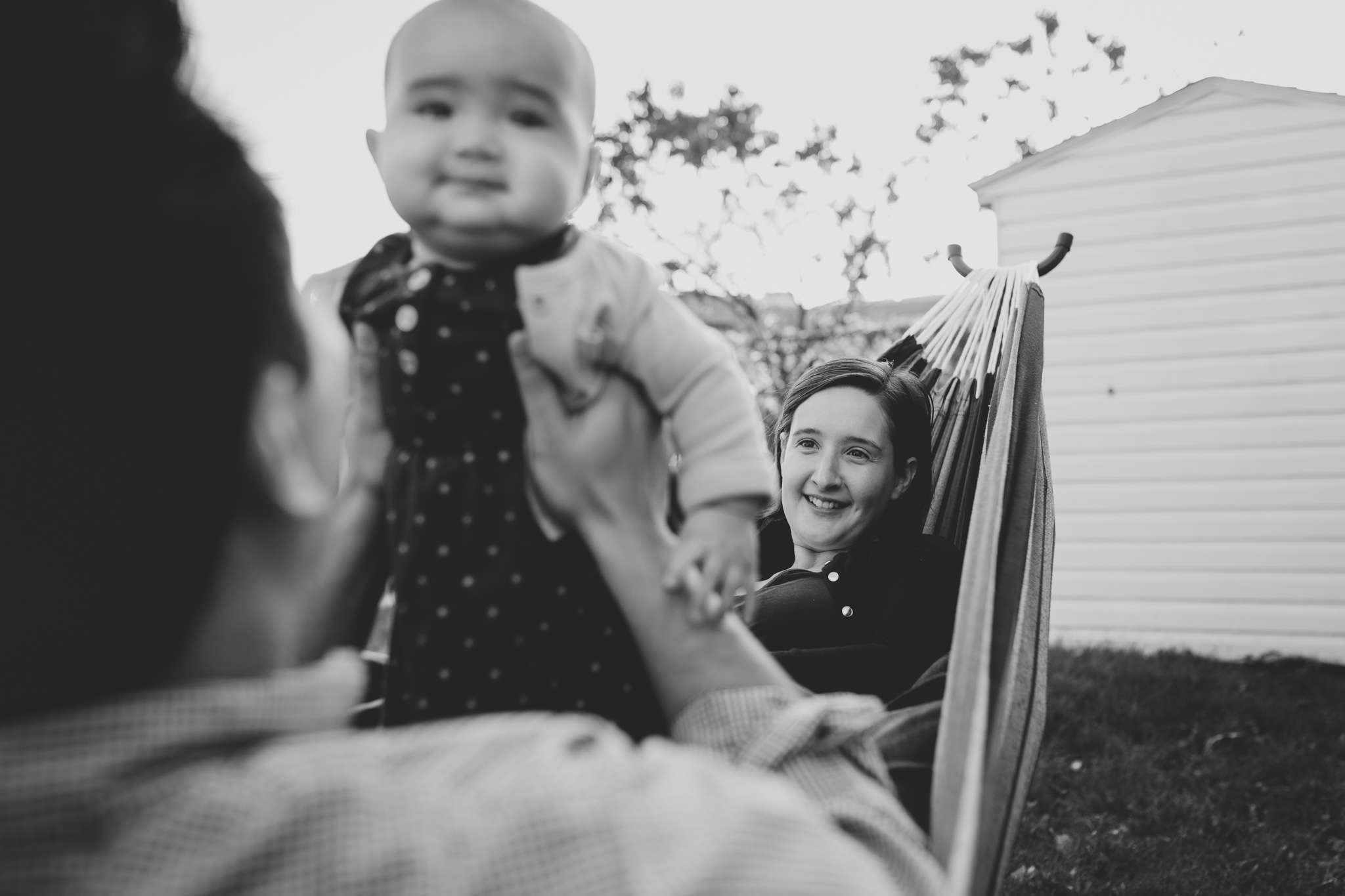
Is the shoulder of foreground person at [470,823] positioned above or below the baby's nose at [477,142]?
below

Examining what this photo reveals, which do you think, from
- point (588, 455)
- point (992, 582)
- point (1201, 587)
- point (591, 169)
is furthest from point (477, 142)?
point (1201, 587)

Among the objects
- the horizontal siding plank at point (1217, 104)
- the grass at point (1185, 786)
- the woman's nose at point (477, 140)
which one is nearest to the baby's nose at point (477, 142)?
the woman's nose at point (477, 140)

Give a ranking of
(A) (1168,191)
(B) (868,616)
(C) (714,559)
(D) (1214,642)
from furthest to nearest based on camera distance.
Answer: (A) (1168,191) → (D) (1214,642) → (B) (868,616) → (C) (714,559)

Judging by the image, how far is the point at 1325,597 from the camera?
650 centimetres

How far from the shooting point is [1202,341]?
22.5ft

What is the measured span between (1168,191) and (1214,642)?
118 inches

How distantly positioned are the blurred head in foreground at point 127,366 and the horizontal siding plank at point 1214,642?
643 cm

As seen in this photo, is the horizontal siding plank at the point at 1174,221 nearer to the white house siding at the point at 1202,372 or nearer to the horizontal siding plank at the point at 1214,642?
the white house siding at the point at 1202,372

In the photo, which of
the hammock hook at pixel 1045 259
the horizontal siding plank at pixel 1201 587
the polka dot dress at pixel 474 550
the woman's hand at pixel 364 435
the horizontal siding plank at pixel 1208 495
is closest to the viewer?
the polka dot dress at pixel 474 550

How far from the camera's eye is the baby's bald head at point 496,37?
1236 millimetres

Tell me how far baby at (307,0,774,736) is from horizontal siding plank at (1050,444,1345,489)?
19.0 feet

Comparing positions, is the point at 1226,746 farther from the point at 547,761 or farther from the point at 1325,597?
the point at 547,761

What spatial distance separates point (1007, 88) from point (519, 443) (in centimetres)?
804

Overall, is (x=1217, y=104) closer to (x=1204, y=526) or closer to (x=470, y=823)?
(x=1204, y=526)
